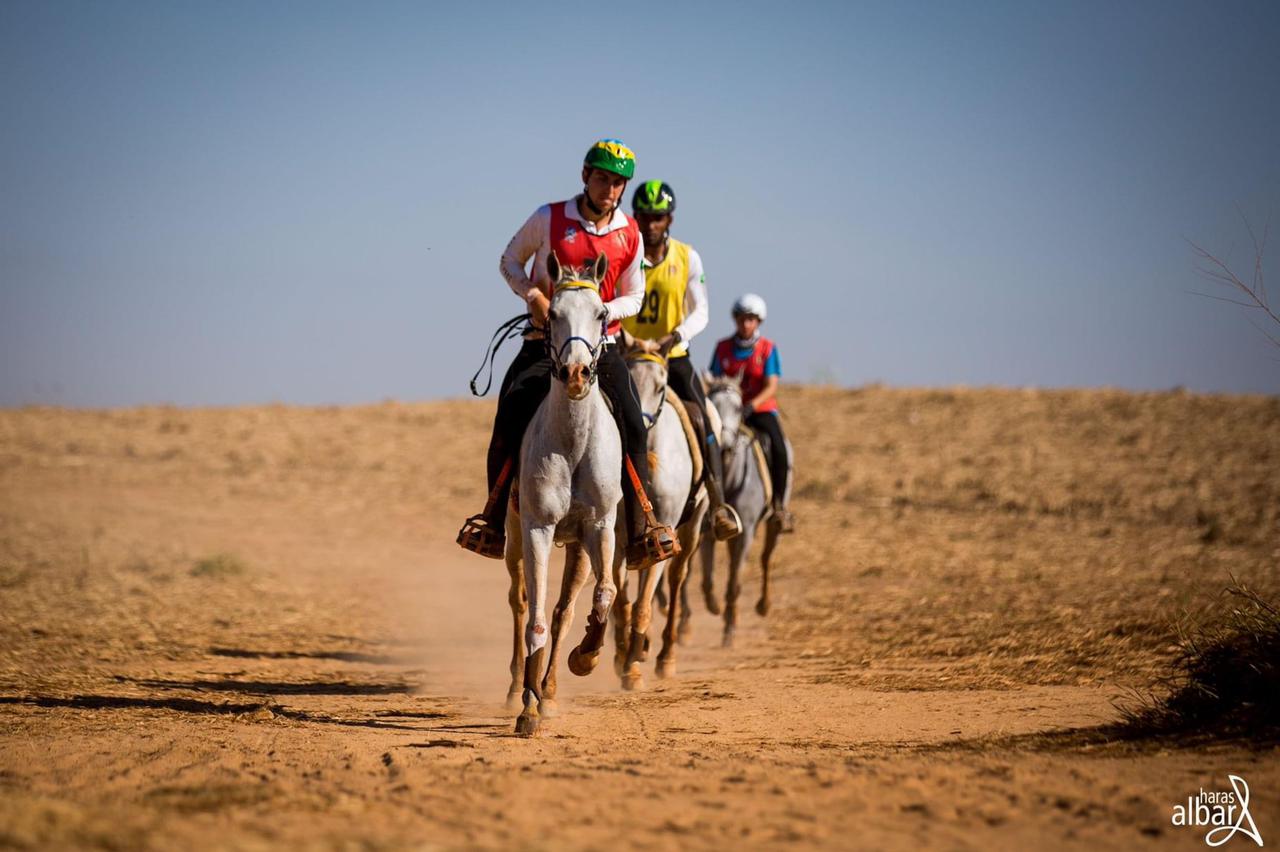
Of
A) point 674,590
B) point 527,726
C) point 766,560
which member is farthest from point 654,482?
point 766,560

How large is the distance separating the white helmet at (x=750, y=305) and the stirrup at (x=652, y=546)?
18.1ft

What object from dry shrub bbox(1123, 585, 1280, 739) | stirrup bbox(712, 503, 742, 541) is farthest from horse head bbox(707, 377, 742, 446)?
dry shrub bbox(1123, 585, 1280, 739)

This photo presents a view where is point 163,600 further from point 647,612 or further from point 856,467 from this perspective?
point 856,467

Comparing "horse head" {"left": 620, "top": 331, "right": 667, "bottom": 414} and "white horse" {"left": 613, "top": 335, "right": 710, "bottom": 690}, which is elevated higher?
"horse head" {"left": 620, "top": 331, "right": 667, "bottom": 414}

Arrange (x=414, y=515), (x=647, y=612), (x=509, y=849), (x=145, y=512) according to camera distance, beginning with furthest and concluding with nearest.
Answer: (x=414, y=515) < (x=145, y=512) < (x=647, y=612) < (x=509, y=849)

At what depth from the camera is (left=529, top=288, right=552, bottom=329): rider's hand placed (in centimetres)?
745

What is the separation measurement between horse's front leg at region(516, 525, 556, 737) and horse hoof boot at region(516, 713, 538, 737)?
0.14 m

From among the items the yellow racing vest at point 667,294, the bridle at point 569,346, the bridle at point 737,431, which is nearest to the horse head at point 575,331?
the bridle at point 569,346

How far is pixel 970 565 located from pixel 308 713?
12.0m

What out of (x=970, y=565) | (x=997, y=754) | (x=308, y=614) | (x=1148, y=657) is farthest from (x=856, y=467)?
(x=997, y=754)

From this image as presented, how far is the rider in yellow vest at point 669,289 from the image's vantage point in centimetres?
1028

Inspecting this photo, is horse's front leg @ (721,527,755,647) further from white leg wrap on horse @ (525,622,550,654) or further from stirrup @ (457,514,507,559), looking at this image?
white leg wrap on horse @ (525,622,550,654)

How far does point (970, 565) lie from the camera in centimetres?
1773

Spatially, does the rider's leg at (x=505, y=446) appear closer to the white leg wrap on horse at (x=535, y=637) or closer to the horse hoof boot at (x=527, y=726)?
the white leg wrap on horse at (x=535, y=637)
